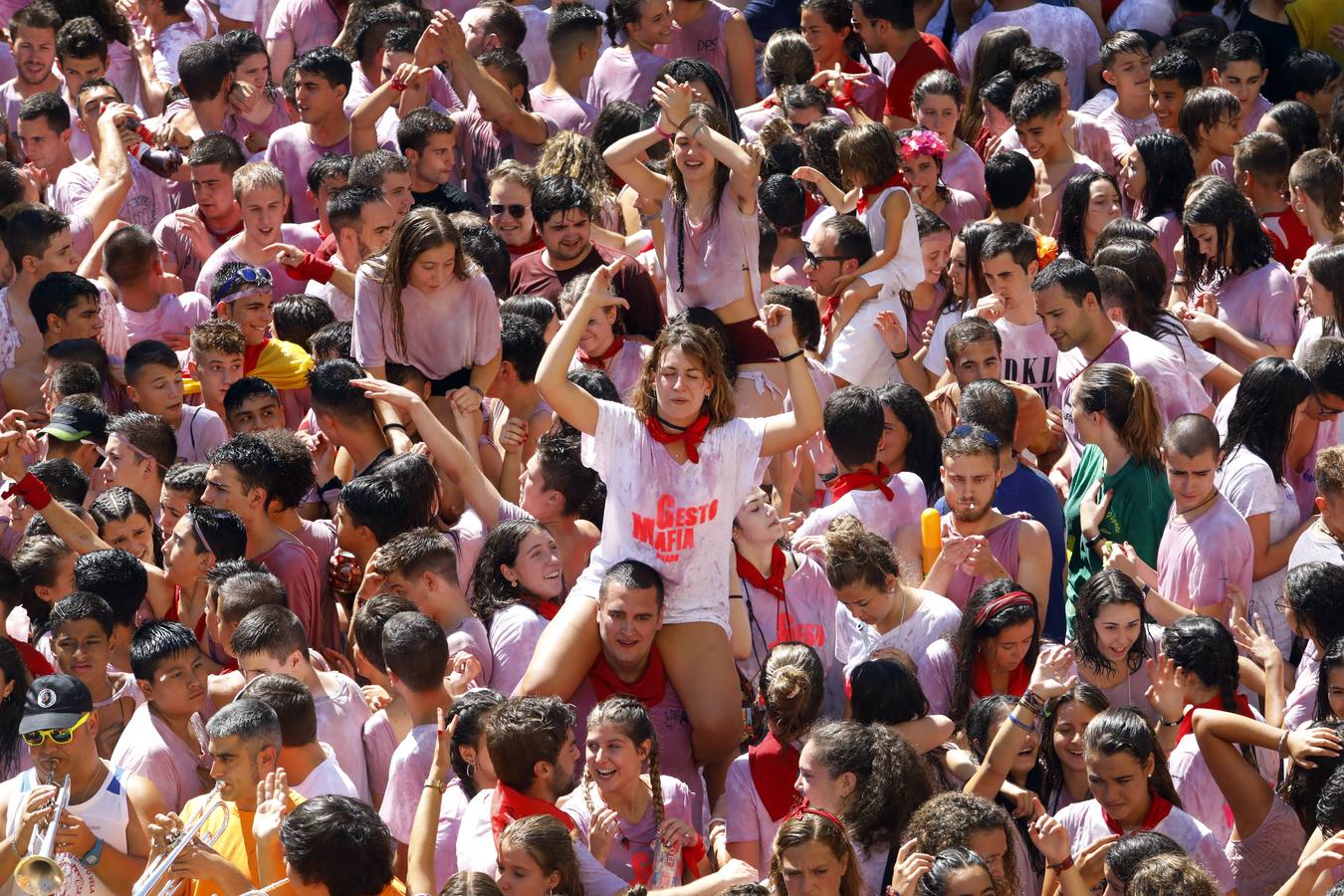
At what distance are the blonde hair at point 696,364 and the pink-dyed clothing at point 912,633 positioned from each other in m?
0.83

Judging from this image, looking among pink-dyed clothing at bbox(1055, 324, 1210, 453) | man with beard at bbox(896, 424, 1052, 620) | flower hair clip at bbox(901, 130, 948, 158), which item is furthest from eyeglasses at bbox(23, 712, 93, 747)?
flower hair clip at bbox(901, 130, 948, 158)

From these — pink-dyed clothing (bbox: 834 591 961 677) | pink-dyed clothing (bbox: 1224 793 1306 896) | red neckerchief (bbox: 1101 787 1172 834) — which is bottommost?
pink-dyed clothing (bbox: 1224 793 1306 896)

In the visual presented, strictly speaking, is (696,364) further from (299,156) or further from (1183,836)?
(299,156)

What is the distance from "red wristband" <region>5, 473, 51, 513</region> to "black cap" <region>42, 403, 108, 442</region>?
0.66 m

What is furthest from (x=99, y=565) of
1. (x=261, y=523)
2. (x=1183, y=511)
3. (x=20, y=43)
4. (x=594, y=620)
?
(x=20, y=43)

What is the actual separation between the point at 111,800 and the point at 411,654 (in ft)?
3.06

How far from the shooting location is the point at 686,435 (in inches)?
251

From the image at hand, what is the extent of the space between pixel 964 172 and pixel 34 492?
4907 mm

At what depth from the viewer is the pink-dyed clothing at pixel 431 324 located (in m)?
8.02

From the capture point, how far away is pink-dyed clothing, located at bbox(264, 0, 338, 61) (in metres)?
11.6

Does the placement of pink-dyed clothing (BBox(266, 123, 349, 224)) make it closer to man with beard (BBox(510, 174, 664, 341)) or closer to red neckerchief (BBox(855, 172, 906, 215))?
man with beard (BBox(510, 174, 664, 341))

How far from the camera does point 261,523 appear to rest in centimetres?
729

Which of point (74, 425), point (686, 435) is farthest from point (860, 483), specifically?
point (74, 425)

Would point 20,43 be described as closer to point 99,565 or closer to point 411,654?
point 99,565
